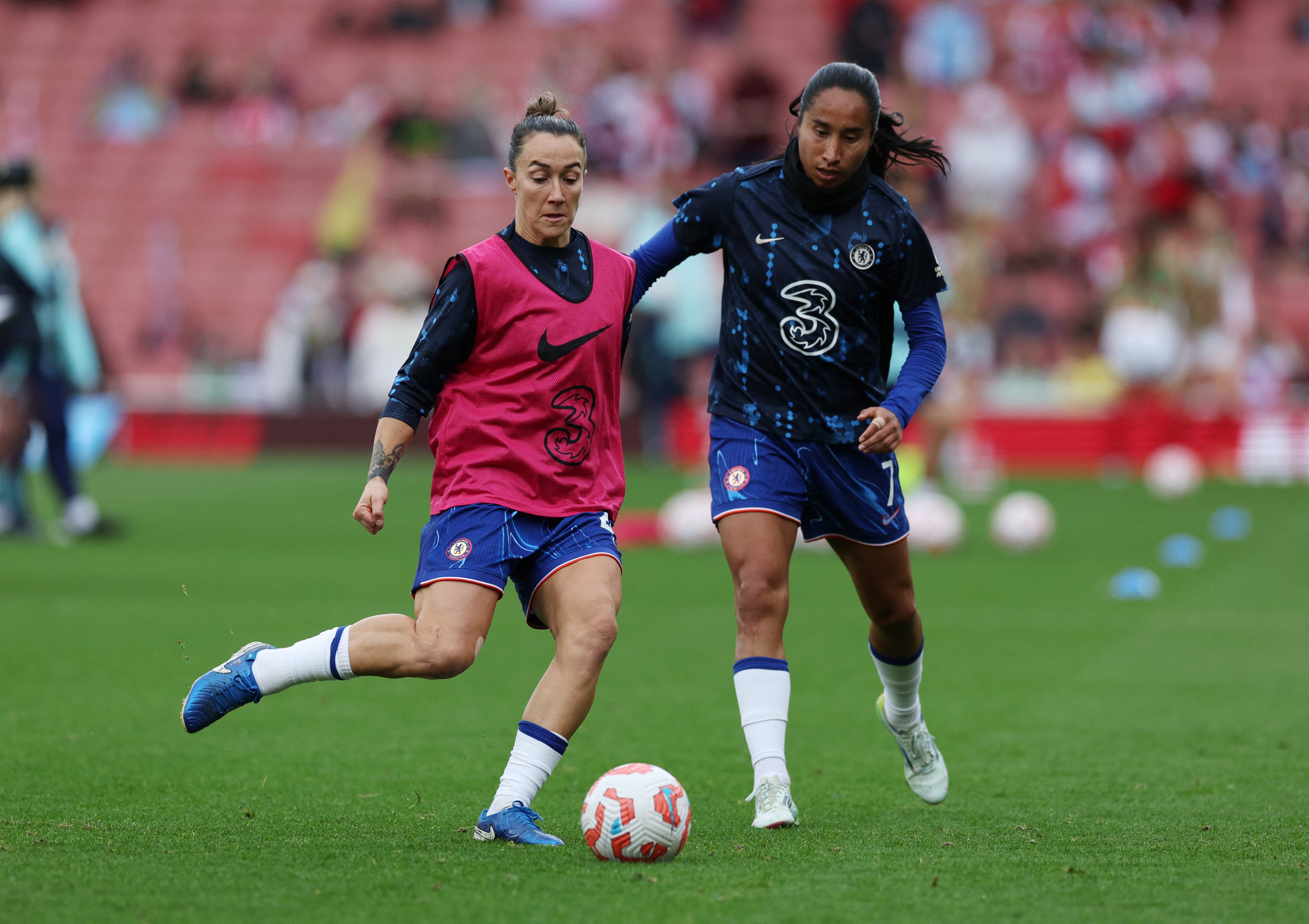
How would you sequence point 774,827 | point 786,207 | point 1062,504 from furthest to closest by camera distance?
1. point 1062,504
2. point 786,207
3. point 774,827

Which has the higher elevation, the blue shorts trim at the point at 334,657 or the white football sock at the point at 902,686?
the white football sock at the point at 902,686

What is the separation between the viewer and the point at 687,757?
612 centimetres

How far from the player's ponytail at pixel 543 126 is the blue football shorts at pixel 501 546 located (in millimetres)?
1034

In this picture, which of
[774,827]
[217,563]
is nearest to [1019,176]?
[217,563]

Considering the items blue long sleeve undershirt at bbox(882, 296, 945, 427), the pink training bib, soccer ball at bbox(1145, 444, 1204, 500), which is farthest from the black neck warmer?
soccer ball at bbox(1145, 444, 1204, 500)

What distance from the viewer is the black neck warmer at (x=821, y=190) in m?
5.18

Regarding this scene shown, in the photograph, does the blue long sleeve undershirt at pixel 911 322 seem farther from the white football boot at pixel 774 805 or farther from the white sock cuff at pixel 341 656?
the white sock cuff at pixel 341 656

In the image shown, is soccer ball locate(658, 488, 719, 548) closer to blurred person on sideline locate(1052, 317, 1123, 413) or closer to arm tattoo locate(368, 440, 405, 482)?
blurred person on sideline locate(1052, 317, 1123, 413)

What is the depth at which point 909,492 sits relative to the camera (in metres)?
13.9

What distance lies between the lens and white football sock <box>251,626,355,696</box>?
Result: 4613 millimetres

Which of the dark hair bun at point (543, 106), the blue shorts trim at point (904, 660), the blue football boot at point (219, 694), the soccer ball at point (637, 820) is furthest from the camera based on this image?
the blue shorts trim at point (904, 660)

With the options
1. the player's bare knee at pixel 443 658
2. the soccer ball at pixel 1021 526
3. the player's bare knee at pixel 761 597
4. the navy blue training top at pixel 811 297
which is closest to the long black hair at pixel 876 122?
the navy blue training top at pixel 811 297

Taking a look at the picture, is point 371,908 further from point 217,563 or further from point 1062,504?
point 1062,504

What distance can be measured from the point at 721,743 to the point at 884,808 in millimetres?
1186
